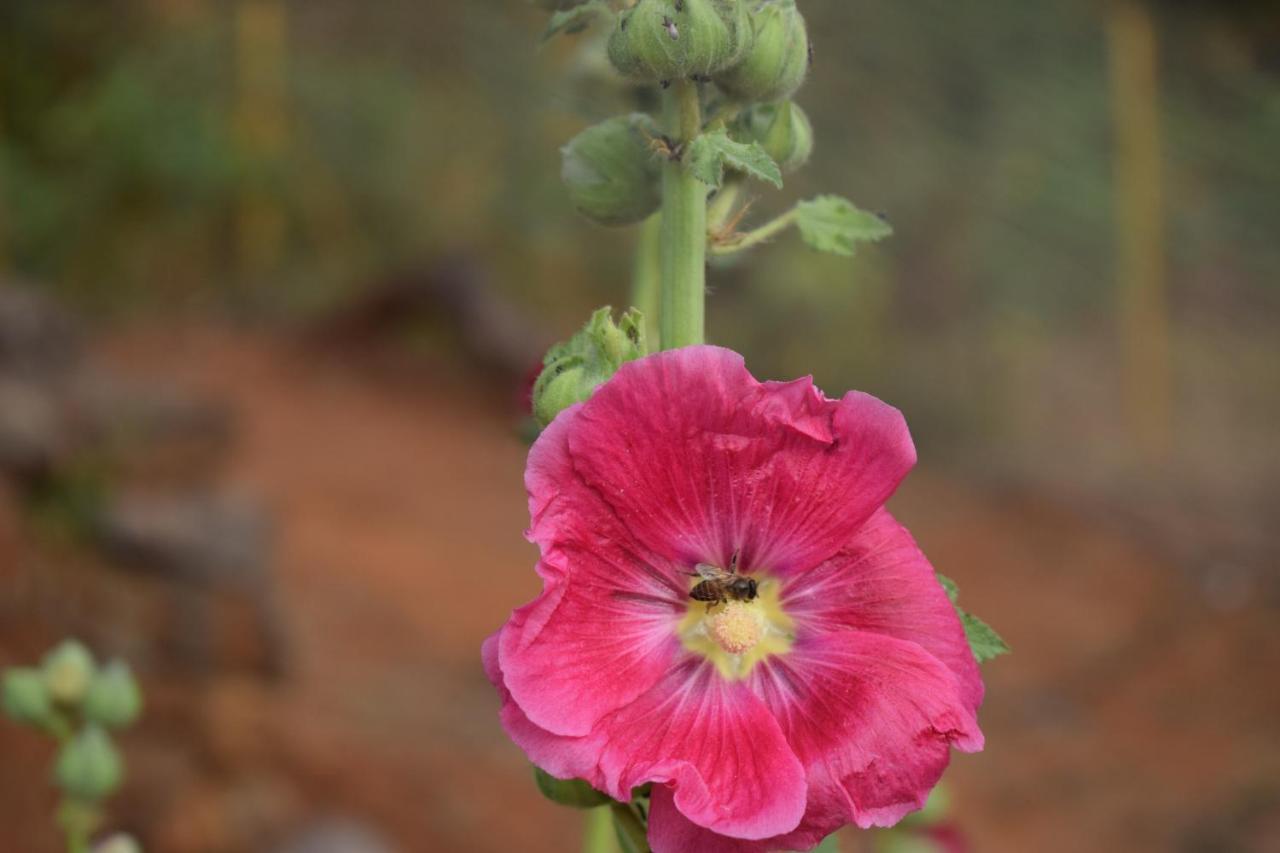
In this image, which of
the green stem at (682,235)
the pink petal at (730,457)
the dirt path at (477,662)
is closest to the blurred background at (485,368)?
the dirt path at (477,662)

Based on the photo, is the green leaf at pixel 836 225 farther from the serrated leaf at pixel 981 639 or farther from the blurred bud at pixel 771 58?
the serrated leaf at pixel 981 639

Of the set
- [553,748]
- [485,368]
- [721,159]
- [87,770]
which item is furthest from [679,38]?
[485,368]

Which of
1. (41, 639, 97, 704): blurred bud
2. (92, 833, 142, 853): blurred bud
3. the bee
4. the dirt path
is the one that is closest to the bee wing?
the bee

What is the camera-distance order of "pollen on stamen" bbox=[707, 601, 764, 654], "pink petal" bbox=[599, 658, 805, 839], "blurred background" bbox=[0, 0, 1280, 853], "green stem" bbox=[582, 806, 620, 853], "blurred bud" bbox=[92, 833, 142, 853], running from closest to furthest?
"pink petal" bbox=[599, 658, 805, 839]
"pollen on stamen" bbox=[707, 601, 764, 654]
"green stem" bbox=[582, 806, 620, 853]
"blurred bud" bbox=[92, 833, 142, 853]
"blurred background" bbox=[0, 0, 1280, 853]

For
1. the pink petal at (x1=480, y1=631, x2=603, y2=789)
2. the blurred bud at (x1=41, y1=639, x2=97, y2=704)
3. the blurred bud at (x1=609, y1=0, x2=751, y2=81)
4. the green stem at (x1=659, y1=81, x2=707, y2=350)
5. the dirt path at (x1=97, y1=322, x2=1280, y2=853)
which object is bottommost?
the pink petal at (x1=480, y1=631, x2=603, y2=789)

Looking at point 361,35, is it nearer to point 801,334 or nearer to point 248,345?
point 248,345

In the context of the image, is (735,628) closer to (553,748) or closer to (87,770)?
(553,748)

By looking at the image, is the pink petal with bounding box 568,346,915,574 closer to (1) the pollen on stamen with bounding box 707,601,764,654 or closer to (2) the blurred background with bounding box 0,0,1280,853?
(1) the pollen on stamen with bounding box 707,601,764,654
